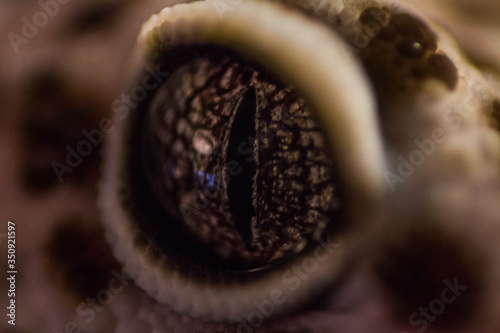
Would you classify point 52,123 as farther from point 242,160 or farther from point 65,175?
point 242,160

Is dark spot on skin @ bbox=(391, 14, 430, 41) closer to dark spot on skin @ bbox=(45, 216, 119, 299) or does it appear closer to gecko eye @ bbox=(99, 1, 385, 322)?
gecko eye @ bbox=(99, 1, 385, 322)

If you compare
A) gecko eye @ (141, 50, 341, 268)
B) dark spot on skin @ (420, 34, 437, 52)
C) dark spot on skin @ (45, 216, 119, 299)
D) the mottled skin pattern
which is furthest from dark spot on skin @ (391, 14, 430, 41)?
dark spot on skin @ (45, 216, 119, 299)

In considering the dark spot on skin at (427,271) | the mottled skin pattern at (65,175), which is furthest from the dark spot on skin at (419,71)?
the mottled skin pattern at (65,175)

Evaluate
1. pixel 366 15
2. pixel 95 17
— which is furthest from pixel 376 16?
pixel 95 17

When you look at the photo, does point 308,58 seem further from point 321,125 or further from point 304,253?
point 304,253

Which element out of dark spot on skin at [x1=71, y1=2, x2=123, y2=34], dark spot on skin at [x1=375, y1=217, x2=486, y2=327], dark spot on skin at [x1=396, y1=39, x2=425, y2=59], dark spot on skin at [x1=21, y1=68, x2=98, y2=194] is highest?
dark spot on skin at [x1=396, y1=39, x2=425, y2=59]

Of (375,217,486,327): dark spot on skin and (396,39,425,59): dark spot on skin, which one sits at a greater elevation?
Result: (396,39,425,59): dark spot on skin
